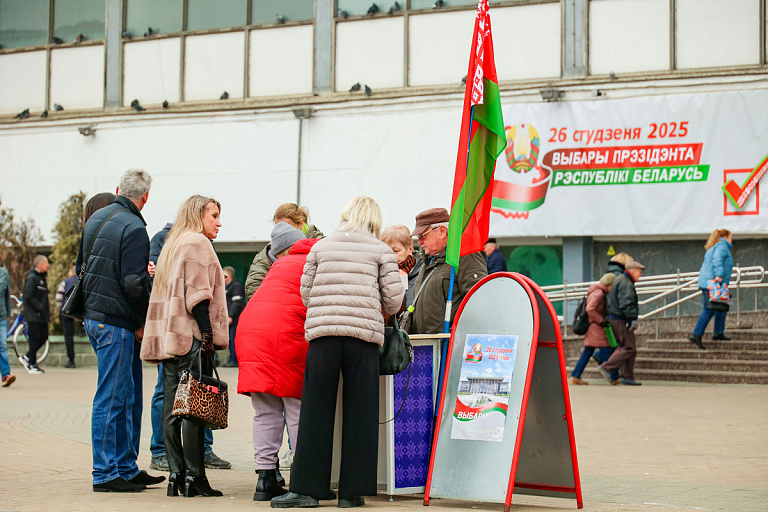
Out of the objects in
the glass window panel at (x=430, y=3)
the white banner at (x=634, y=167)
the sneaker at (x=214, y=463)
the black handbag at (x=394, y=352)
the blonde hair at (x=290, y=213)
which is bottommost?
the sneaker at (x=214, y=463)

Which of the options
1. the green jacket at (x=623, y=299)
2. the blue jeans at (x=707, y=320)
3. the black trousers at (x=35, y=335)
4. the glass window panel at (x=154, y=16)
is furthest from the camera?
the glass window panel at (x=154, y=16)

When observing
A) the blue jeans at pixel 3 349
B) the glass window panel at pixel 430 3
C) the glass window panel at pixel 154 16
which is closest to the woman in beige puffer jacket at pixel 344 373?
the blue jeans at pixel 3 349

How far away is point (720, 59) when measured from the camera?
1909cm

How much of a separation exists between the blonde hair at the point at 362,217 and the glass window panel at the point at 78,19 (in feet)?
64.1

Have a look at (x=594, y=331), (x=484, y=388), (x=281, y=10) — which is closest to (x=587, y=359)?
(x=594, y=331)

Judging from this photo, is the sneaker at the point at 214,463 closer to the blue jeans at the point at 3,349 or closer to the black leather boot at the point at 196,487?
the black leather boot at the point at 196,487

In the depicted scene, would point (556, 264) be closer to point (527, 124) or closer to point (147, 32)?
point (527, 124)

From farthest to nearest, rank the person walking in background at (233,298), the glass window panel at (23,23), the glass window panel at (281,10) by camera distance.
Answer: the glass window panel at (23,23) < the glass window panel at (281,10) < the person walking in background at (233,298)

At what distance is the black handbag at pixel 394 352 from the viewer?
6.17 m

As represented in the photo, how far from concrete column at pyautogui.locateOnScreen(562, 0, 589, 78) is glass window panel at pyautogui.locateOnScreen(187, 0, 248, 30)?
6.98 meters

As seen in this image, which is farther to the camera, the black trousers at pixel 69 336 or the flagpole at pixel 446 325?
the black trousers at pixel 69 336

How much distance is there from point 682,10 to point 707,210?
3657 mm

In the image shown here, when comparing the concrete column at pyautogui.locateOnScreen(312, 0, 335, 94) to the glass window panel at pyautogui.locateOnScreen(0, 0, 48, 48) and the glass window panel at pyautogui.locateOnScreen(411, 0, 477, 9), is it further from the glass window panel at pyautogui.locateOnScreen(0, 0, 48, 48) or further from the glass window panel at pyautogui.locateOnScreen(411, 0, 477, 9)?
the glass window panel at pyautogui.locateOnScreen(0, 0, 48, 48)

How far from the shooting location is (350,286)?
6066 mm
